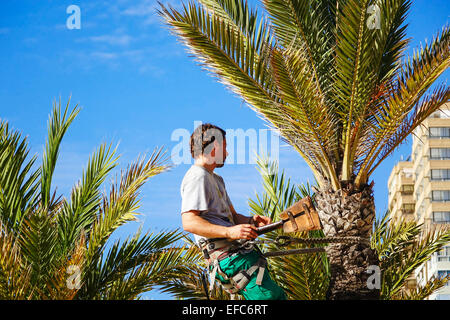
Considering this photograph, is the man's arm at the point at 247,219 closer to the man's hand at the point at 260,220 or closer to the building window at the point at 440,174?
the man's hand at the point at 260,220

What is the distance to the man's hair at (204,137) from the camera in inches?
161

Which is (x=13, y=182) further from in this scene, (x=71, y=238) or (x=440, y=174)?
(x=440, y=174)

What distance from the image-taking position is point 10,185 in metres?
7.14

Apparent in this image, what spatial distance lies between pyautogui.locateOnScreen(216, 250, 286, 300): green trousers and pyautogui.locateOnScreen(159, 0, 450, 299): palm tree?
3403mm

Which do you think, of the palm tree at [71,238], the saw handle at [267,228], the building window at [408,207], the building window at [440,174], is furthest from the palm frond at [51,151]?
the building window at [408,207]

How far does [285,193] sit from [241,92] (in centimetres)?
244

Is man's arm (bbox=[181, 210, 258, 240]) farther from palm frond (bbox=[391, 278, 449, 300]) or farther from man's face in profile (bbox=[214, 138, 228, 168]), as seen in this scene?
palm frond (bbox=[391, 278, 449, 300])

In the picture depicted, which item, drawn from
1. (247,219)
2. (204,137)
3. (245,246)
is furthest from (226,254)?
(204,137)

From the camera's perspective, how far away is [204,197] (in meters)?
3.91

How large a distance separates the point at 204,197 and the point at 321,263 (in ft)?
15.3

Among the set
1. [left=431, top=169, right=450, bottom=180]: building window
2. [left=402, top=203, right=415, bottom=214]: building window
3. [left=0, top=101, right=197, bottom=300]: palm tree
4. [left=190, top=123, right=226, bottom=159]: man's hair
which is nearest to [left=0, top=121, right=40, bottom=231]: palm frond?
[left=0, top=101, right=197, bottom=300]: palm tree

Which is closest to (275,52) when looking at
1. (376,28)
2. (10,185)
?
(376,28)

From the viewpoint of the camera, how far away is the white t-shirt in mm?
3900
